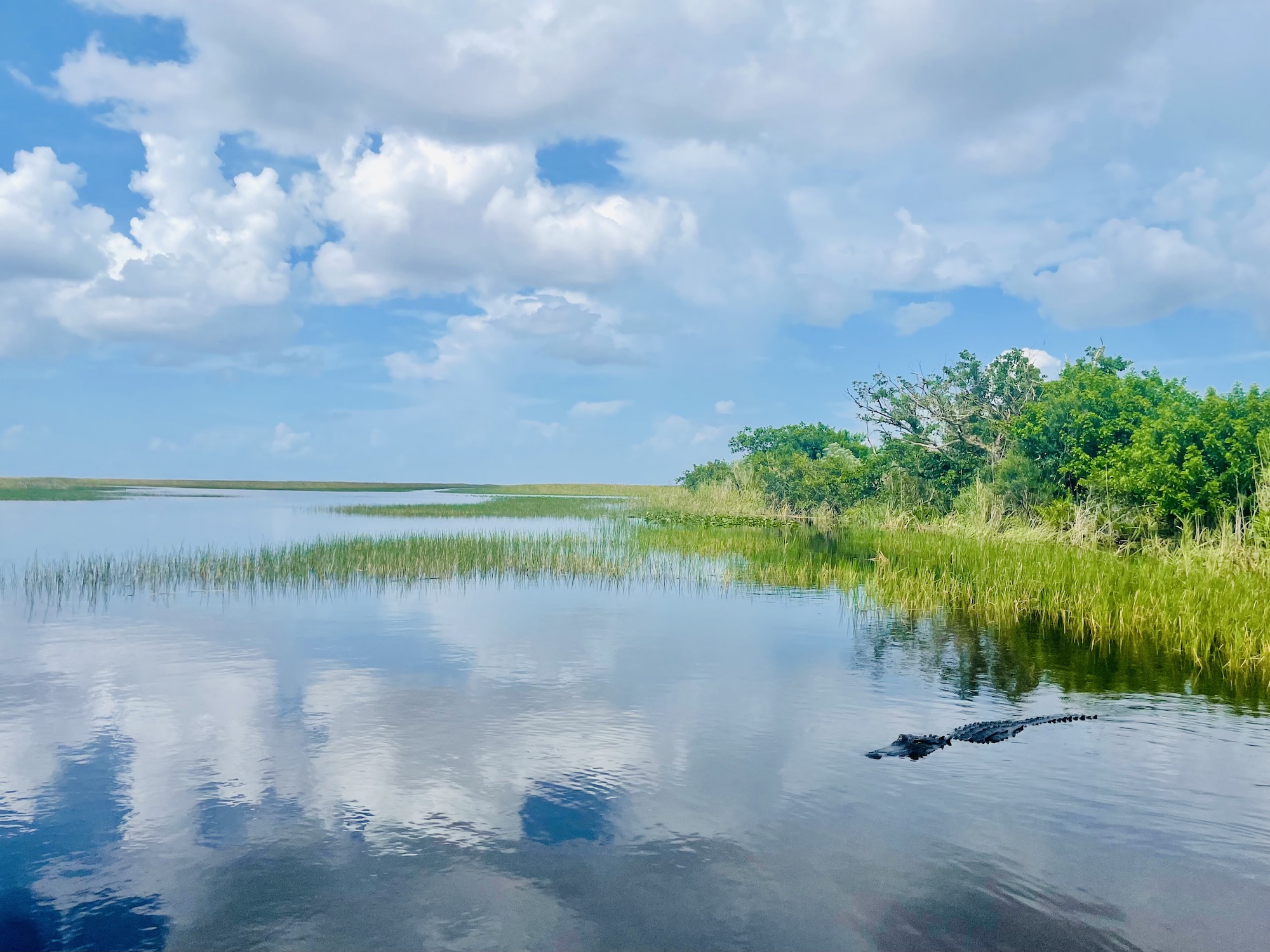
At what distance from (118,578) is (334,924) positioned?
1821cm

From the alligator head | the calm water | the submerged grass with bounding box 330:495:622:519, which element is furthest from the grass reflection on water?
the submerged grass with bounding box 330:495:622:519

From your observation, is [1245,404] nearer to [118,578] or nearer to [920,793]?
[920,793]

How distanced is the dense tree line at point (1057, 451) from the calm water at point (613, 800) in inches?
458

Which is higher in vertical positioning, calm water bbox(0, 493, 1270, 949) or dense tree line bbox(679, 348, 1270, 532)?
dense tree line bbox(679, 348, 1270, 532)

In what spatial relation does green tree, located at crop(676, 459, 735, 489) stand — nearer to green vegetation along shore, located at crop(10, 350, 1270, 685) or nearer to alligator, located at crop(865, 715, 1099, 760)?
green vegetation along shore, located at crop(10, 350, 1270, 685)

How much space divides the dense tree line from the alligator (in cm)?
1421

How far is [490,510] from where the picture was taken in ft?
179

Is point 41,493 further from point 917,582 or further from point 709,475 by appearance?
point 917,582

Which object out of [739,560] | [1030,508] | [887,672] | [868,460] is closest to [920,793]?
[887,672]

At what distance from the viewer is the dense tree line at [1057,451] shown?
22.0 meters

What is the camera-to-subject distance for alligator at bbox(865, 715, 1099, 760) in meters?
8.67

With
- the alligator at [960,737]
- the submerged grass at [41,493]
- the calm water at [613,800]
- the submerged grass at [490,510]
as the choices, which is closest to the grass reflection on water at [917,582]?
the calm water at [613,800]

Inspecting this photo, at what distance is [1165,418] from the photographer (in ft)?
A: 77.2

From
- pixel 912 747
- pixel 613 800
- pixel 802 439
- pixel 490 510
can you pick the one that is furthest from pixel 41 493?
pixel 912 747
